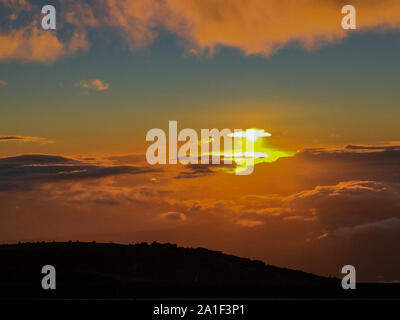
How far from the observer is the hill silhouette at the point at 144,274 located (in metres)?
38.8

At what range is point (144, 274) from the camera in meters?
48.0

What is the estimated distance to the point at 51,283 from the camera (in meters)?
40.2

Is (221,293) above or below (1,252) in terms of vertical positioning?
below

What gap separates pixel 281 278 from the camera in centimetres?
4919

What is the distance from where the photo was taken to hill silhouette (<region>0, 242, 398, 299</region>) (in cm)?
3881
